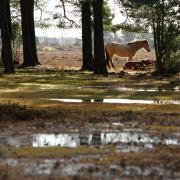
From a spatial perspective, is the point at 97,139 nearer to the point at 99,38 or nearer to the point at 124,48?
the point at 99,38

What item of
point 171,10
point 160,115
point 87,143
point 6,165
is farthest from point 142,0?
point 6,165

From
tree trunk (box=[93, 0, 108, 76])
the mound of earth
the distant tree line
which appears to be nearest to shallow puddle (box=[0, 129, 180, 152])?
the distant tree line

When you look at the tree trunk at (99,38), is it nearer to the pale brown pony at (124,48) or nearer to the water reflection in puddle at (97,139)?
the pale brown pony at (124,48)

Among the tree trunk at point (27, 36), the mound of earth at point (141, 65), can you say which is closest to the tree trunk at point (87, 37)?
the mound of earth at point (141, 65)

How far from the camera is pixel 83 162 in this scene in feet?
31.6

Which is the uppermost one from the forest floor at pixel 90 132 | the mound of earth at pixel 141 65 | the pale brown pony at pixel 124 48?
the pale brown pony at pixel 124 48

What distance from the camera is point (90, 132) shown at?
12.8 metres

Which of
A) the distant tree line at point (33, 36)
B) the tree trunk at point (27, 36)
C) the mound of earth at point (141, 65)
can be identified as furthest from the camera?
the tree trunk at point (27, 36)

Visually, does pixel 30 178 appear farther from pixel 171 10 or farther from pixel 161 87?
pixel 171 10

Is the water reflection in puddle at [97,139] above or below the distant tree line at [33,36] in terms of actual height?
below

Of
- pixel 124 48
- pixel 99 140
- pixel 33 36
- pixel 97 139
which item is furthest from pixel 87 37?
pixel 99 140

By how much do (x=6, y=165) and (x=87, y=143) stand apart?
8.15 feet

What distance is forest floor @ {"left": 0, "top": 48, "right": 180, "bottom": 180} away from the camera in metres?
9.13

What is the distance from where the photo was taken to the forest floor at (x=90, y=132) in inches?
360
